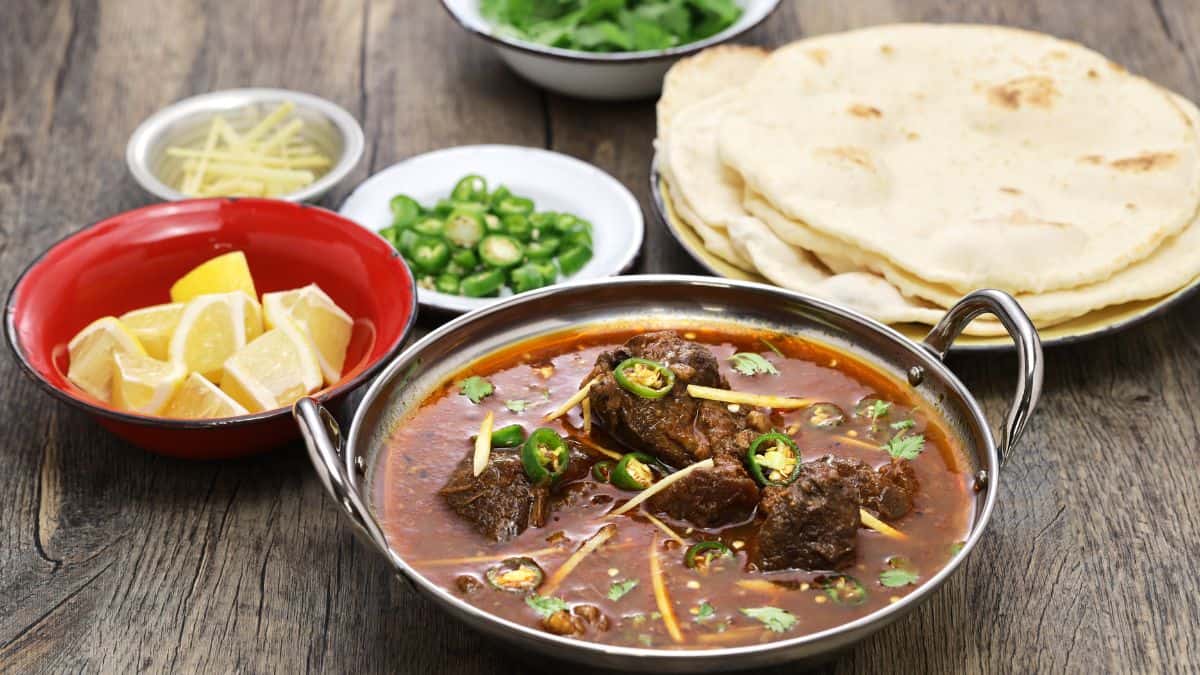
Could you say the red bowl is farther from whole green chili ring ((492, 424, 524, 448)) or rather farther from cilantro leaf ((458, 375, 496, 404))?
whole green chili ring ((492, 424, 524, 448))

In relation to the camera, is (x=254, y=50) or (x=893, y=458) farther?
(x=254, y=50)

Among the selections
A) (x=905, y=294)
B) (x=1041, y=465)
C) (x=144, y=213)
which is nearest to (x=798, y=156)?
(x=905, y=294)

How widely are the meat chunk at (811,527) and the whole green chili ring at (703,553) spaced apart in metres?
0.06

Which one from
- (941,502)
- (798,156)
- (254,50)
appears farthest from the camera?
(254,50)

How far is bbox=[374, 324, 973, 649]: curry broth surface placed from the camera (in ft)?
6.88

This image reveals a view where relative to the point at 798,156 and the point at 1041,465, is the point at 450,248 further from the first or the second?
the point at 1041,465

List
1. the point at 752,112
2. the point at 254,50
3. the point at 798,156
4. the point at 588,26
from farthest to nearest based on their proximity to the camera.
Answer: the point at 254,50 < the point at 588,26 < the point at 752,112 < the point at 798,156

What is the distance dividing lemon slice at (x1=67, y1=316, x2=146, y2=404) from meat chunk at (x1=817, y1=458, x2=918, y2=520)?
161 cm

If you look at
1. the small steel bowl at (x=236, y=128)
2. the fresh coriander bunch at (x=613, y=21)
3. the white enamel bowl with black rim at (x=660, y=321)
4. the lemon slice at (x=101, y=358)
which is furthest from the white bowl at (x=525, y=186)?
the lemon slice at (x=101, y=358)

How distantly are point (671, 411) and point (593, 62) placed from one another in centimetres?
197

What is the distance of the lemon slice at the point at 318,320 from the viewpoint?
297 centimetres

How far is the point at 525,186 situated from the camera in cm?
388

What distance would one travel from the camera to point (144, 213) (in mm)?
3217

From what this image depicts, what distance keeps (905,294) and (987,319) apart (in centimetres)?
21
